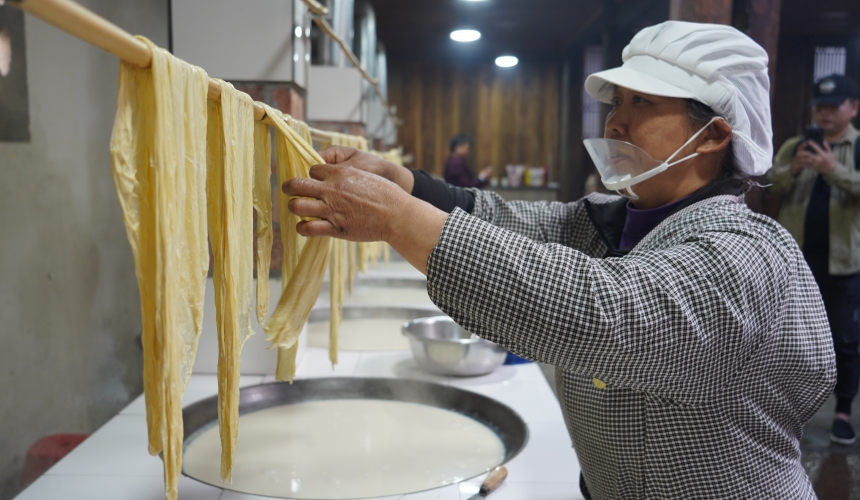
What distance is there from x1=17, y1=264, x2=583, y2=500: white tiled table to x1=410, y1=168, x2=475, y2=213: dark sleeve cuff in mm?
591

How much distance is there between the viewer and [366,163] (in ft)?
4.91

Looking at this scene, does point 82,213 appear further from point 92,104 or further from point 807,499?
point 807,499

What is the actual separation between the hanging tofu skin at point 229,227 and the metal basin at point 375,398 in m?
0.63

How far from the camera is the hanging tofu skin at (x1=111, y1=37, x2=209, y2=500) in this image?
30.5 inches

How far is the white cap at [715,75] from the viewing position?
119cm

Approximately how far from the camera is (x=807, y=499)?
116 centimetres

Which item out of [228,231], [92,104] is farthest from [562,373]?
[92,104]

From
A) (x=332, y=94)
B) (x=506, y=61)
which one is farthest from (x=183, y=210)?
(x=506, y=61)

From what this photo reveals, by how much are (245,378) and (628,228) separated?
1279 mm

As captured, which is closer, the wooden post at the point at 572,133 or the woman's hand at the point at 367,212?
the woman's hand at the point at 367,212

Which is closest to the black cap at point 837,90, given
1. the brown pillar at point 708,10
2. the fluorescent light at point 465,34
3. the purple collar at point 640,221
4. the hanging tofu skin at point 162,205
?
the brown pillar at point 708,10

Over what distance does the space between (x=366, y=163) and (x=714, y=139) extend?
2.45ft

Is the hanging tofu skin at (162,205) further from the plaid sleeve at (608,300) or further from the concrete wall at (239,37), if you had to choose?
the concrete wall at (239,37)

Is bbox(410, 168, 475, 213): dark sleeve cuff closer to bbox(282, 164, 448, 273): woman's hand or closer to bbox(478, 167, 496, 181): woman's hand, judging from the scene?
bbox(282, 164, 448, 273): woman's hand
